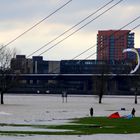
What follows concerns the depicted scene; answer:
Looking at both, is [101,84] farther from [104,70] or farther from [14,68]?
[14,68]

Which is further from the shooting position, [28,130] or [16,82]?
[16,82]

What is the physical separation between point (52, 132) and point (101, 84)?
285 feet

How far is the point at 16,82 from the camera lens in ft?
344
